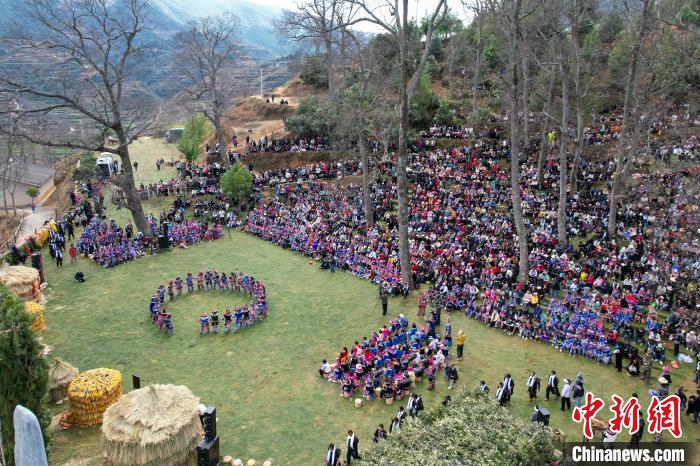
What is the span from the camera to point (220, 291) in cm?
2416

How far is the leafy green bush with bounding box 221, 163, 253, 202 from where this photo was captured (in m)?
35.5

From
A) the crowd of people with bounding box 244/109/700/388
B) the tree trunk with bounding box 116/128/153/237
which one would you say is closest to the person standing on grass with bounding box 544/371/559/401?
the crowd of people with bounding box 244/109/700/388

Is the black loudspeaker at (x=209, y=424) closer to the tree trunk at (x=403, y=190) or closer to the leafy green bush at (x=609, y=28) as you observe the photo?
the tree trunk at (x=403, y=190)

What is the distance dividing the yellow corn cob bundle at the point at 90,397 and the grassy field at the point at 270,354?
1.20 ft

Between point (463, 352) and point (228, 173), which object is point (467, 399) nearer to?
point (463, 352)

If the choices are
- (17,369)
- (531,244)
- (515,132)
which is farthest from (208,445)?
(531,244)

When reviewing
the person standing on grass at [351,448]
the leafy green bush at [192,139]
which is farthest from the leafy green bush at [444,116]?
the person standing on grass at [351,448]

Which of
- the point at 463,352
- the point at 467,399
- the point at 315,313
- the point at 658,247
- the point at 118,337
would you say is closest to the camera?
the point at 467,399

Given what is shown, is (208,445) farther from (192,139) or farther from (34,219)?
(192,139)

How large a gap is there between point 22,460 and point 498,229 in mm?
25029

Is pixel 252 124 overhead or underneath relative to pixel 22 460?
overhead

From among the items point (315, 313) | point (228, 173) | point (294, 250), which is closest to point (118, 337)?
point (315, 313)

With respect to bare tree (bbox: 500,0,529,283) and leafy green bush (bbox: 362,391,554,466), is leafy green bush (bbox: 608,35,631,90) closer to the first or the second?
bare tree (bbox: 500,0,529,283)

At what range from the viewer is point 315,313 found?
21797 millimetres
